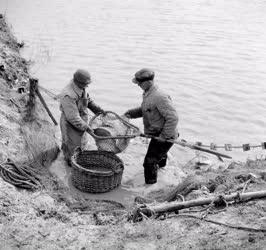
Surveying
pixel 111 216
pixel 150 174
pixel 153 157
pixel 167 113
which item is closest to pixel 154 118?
pixel 167 113

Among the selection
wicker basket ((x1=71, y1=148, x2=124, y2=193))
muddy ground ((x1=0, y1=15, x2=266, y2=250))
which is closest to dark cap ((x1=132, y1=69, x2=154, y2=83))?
wicker basket ((x1=71, y1=148, x2=124, y2=193))

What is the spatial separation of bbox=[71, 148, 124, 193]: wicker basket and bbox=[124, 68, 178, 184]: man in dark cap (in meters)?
0.64

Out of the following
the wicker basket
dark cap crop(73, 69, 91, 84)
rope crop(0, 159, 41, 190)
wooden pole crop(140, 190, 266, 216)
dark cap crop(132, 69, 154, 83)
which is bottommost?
the wicker basket

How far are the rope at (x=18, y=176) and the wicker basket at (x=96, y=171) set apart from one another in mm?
817

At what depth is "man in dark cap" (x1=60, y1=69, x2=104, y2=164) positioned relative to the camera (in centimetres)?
764

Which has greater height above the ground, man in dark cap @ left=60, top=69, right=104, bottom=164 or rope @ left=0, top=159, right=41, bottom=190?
man in dark cap @ left=60, top=69, right=104, bottom=164

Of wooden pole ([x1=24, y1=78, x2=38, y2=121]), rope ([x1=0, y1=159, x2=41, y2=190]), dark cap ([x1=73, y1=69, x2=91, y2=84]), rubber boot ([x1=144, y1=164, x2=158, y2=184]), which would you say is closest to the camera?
rope ([x1=0, y1=159, x2=41, y2=190])

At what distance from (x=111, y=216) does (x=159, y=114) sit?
7.28 ft

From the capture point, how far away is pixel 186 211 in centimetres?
566

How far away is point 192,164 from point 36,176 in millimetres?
3765

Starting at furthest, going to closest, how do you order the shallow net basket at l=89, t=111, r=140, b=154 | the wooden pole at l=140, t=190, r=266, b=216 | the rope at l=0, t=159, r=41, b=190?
1. the shallow net basket at l=89, t=111, r=140, b=154
2. the rope at l=0, t=159, r=41, b=190
3. the wooden pole at l=140, t=190, r=266, b=216

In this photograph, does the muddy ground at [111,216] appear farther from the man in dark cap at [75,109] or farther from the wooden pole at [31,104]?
the man in dark cap at [75,109]

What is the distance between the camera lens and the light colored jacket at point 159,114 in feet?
24.1

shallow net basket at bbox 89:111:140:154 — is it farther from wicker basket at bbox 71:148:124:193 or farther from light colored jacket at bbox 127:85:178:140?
light colored jacket at bbox 127:85:178:140
